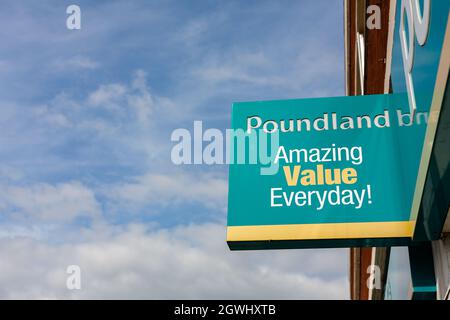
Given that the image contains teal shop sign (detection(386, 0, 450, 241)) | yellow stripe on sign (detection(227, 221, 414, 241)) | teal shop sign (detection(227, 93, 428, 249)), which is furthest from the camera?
teal shop sign (detection(227, 93, 428, 249))

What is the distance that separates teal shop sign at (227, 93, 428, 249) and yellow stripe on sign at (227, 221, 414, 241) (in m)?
0.01

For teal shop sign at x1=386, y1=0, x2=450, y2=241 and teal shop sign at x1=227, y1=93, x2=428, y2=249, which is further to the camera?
teal shop sign at x1=227, y1=93, x2=428, y2=249

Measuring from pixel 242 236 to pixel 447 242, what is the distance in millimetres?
2169

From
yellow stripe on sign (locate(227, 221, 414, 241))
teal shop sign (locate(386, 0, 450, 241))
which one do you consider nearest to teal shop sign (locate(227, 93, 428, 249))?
yellow stripe on sign (locate(227, 221, 414, 241))

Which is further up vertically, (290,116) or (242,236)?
(290,116)

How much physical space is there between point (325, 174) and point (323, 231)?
0.64 metres

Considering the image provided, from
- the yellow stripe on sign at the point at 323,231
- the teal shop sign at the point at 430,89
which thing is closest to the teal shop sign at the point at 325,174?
the yellow stripe on sign at the point at 323,231

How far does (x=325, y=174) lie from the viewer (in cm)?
567

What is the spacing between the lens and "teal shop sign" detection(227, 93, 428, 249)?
5406 millimetres

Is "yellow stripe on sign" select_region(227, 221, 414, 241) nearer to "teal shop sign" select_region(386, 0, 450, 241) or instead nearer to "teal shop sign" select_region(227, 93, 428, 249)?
"teal shop sign" select_region(227, 93, 428, 249)

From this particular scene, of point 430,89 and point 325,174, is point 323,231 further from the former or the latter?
point 430,89
